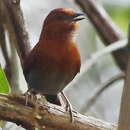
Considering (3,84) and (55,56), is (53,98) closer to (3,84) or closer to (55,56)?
(55,56)

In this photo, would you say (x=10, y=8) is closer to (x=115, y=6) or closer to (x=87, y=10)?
(x=87, y=10)

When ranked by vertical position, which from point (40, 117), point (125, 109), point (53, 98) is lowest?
point (53, 98)

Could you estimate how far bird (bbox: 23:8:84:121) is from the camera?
6.27 feet

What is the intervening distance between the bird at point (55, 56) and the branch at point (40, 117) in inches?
Answer: 9.2

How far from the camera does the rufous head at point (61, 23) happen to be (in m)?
1.93

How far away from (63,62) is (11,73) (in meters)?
0.47

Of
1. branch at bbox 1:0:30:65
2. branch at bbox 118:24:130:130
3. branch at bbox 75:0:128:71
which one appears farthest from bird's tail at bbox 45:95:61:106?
branch at bbox 118:24:130:130

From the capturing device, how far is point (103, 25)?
2.89 metres

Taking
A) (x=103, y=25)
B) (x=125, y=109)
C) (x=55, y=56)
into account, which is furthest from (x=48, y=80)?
(x=125, y=109)

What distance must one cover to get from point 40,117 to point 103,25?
134cm

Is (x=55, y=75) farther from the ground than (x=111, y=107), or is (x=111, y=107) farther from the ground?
(x=55, y=75)

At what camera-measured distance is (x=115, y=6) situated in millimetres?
3520

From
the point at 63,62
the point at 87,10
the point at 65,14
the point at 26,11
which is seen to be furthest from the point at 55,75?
the point at 26,11

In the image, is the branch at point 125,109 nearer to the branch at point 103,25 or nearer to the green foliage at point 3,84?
the green foliage at point 3,84
